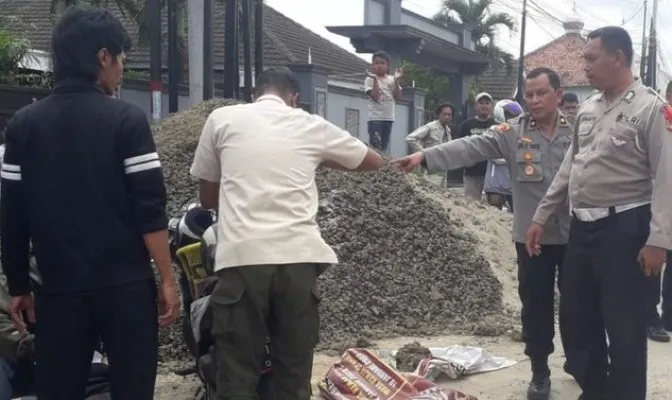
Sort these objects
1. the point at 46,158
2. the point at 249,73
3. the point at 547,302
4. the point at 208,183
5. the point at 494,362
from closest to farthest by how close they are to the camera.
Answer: the point at 46,158 → the point at 208,183 → the point at 547,302 → the point at 494,362 → the point at 249,73

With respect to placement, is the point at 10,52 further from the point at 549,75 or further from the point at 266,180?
the point at 266,180

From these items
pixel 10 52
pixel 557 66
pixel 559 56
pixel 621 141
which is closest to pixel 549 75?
pixel 621 141

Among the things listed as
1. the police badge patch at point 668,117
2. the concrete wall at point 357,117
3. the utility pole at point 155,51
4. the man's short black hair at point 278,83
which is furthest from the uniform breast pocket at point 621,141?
the concrete wall at point 357,117

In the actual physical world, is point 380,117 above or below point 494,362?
above

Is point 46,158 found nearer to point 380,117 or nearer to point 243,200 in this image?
point 243,200

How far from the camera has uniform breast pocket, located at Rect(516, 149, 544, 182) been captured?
563 cm

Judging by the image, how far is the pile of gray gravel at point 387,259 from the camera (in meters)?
7.38

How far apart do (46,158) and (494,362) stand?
378cm

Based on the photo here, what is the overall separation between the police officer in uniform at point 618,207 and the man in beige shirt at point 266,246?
1.45 metres

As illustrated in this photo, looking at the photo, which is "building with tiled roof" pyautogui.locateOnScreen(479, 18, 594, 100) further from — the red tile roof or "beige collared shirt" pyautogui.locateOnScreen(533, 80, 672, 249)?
"beige collared shirt" pyautogui.locateOnScreen(533, 80, 672, 249)

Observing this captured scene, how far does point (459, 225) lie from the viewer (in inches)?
360

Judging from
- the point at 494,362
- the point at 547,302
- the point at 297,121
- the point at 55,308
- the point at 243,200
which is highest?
the point at 297,121

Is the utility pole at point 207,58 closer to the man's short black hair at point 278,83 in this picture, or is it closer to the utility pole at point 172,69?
the utility pole at point 172,69

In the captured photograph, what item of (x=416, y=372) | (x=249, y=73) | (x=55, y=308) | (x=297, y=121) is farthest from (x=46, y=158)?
(x=249, y=73)
